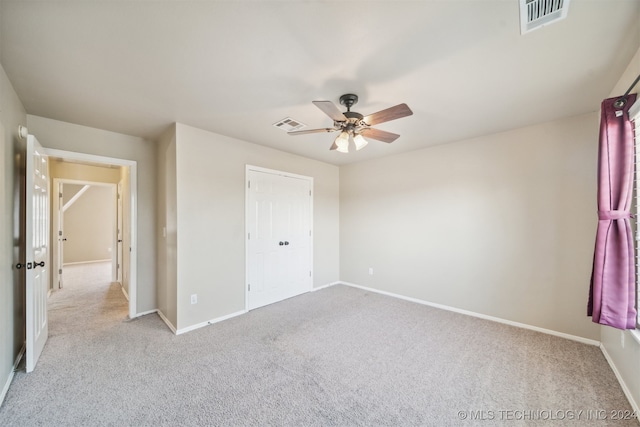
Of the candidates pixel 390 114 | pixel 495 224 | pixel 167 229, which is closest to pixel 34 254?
pixel 167 229

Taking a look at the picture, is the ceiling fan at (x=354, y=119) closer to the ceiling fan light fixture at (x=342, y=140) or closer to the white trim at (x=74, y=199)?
the ceiling fan light fixture at (x=342, y=140)

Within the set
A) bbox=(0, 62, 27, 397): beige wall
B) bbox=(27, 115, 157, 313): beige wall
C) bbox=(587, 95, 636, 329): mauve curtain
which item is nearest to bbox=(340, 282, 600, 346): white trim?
bbox=(587, 95, 636, 329): mauve curtain

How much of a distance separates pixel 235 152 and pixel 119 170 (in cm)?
289

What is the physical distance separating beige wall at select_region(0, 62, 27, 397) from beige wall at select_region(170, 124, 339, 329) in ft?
4.06

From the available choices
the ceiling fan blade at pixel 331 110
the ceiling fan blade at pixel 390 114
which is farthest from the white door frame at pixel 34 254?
the ceiling fan blade at pixel 390 114

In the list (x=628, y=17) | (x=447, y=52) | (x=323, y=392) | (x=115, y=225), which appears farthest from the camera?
(x=115, y=225)

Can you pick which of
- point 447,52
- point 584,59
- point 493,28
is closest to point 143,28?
point 447,52

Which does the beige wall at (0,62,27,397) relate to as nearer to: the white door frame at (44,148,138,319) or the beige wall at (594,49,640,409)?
the white door frame at (44,148,138,319)

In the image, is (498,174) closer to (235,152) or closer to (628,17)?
(628,17)

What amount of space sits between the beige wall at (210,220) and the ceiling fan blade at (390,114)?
204cm

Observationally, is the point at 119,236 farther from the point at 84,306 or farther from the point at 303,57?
the point at 303,57

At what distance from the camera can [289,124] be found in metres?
2.93

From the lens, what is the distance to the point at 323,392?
1919mm

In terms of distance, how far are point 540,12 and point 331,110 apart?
1.27 meters
